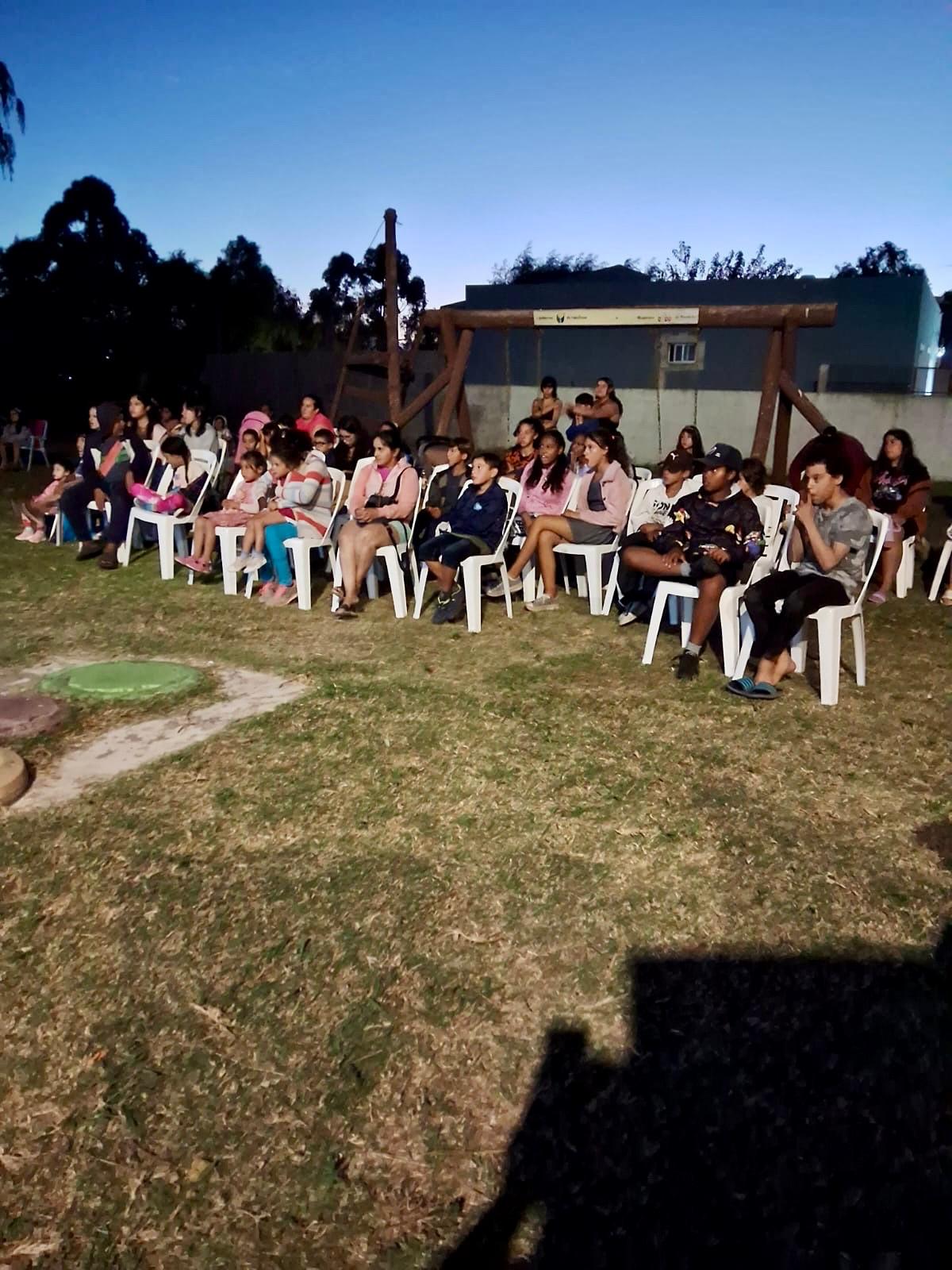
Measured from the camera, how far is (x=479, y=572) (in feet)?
20.1

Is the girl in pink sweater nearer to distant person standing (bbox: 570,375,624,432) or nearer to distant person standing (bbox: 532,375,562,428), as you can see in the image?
distant person standing (bbox: 532,375,562,428)

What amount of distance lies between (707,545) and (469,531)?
1.75 m

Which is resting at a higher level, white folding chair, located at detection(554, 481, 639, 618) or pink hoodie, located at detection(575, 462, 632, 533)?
pink hoodie, located at detection(575, 462, 632, 533)

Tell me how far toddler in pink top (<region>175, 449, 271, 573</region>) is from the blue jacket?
5.48ft

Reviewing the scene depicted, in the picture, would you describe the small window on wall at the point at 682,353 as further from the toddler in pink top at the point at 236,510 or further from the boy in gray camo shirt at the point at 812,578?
the boy in gray camo shirt at the point at 812,578

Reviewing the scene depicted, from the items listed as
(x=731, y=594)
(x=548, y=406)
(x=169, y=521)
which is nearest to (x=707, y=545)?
(x=731, y=594)

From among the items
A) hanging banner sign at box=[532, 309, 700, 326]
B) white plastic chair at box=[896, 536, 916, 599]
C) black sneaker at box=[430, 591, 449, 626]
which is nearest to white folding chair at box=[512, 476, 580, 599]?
black sneaker at box=[430, 591, 449, 626]

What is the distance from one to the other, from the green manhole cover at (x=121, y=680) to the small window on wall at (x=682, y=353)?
1677cm

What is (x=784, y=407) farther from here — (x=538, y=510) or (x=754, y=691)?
(x=754, y=691)

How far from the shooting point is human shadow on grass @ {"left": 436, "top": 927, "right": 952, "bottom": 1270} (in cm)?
202

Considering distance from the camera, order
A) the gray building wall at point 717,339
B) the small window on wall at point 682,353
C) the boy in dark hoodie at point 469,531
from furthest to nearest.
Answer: the small window on wall at point 682,353 < the gray building wall at point 717,339 < the boy in dark hoodie at point 469,531

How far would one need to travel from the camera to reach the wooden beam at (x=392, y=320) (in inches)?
408

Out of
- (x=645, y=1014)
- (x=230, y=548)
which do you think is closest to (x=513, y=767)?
(x=645, y=1014)

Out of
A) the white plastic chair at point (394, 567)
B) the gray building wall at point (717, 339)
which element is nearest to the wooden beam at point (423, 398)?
the white plastic chair at point (394, 567)
